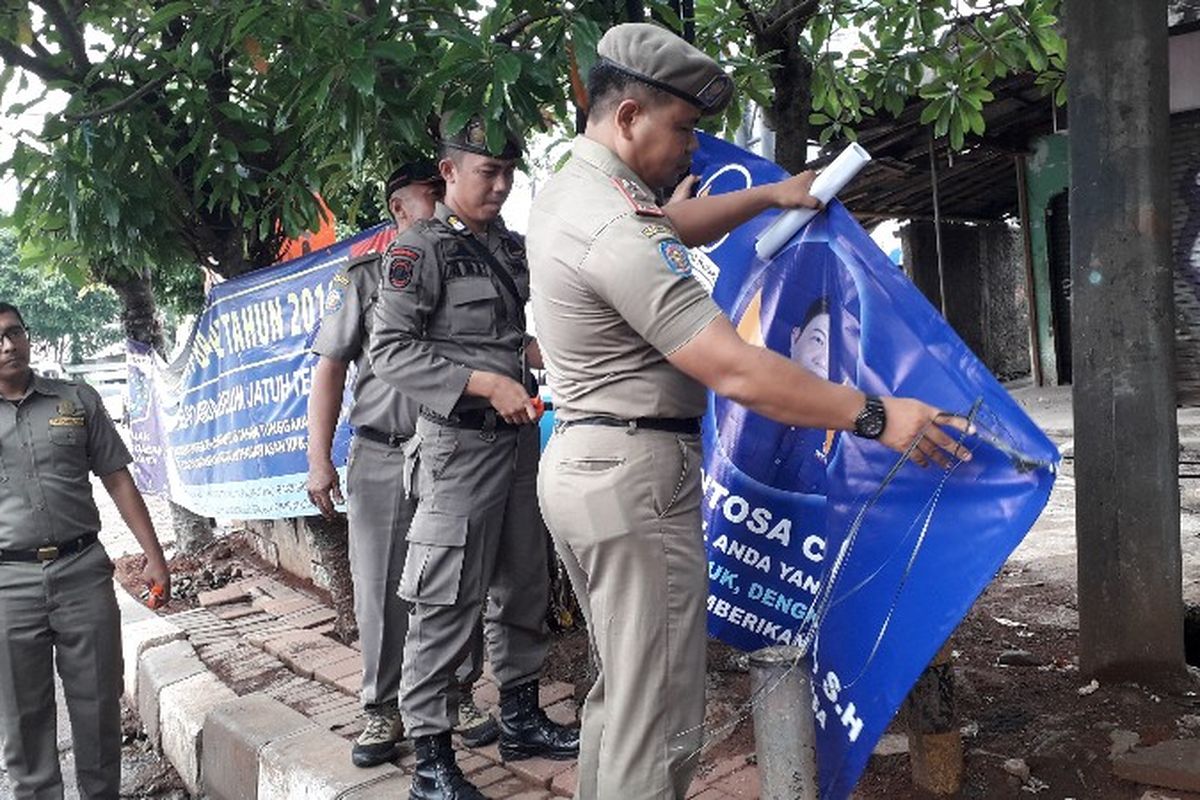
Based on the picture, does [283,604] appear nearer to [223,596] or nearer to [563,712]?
[223,596]

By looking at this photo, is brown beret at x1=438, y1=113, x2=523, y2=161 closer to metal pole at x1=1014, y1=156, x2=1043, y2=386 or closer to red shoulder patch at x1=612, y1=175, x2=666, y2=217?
red shoulder patch at x1=612, y1=175, x2=666, y2=217

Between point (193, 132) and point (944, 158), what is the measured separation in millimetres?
9005

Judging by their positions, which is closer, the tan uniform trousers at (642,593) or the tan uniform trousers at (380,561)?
the tan uniform trousers at (642,593)

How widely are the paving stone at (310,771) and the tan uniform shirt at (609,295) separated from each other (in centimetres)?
166

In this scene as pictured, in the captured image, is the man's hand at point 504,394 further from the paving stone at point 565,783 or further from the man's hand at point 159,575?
the man's hand at point 159,575

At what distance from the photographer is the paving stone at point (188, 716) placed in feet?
13.9

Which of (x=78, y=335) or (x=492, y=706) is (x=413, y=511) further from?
(x=78, y=335)

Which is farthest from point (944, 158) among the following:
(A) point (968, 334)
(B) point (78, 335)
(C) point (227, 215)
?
(B) point (78, 335)

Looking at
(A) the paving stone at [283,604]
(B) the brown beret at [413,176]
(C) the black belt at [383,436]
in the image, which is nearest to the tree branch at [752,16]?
(B) the brown beret at [413,176]

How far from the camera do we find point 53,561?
11.8 feet

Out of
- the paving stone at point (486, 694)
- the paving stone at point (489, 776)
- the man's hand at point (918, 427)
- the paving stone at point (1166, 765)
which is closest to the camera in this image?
the man's hand at point (918, 427)

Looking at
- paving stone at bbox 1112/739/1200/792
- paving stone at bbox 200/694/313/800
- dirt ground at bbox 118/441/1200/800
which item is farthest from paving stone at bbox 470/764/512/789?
paving stone at bbox 1112/739/1200/792

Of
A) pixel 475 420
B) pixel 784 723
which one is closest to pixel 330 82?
pixel 475 420

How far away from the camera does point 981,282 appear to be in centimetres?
1530
